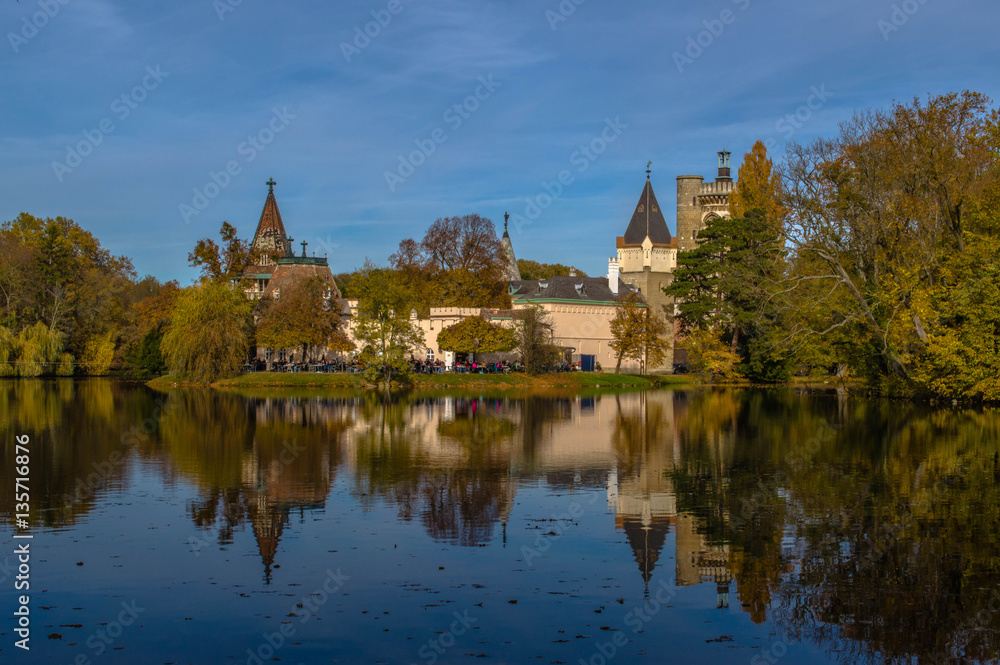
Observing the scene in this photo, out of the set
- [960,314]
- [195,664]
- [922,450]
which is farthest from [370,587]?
[960,314]

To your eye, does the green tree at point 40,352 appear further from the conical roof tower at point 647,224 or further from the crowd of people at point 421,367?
the conical roof tower at point 647,224

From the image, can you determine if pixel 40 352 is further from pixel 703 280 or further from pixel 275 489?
pixel 275 489

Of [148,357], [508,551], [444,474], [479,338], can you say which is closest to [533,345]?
[479,338]

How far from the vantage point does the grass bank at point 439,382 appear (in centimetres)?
5094

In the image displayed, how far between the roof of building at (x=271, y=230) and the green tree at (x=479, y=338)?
2337 cm

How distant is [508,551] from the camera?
10.7 metres

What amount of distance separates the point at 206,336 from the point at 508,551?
138 ft

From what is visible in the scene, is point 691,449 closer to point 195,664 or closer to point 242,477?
point 242,477

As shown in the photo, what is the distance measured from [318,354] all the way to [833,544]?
5623 centimetres

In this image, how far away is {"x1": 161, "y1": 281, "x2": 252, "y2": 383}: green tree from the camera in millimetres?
49562

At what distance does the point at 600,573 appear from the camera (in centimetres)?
984

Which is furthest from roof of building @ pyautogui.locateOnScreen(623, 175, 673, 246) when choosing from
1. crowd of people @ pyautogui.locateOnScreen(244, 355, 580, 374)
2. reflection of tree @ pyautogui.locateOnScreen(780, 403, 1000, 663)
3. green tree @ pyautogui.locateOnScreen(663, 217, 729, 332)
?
reflection of tree @ pyautogui.locateOnScreen(780, 403, 1000, 663)

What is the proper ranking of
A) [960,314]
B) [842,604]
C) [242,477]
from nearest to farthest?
[842,604]
[242,477]
[960,314]

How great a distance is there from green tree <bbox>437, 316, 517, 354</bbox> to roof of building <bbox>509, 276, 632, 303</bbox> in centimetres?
664
